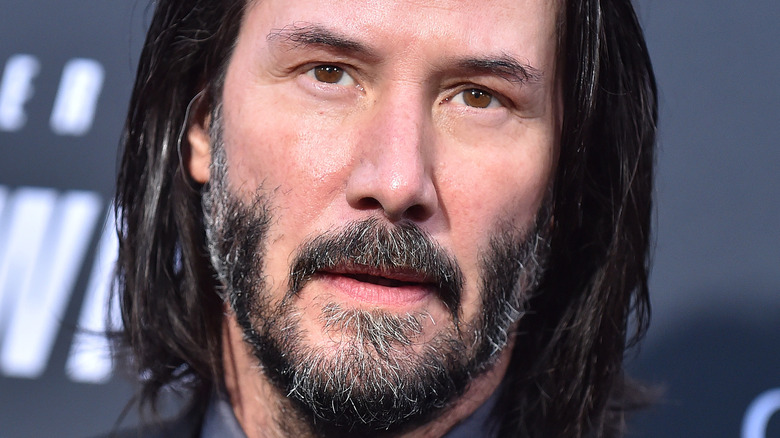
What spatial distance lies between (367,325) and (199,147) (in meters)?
0.57

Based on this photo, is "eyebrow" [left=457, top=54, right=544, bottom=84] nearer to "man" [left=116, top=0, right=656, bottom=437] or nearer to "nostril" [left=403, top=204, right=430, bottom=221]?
"man" [left=116, top=0, right=656, bottom=437]

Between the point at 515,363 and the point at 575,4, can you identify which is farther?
the point at 515,363

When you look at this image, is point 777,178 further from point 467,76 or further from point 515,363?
point 467,76

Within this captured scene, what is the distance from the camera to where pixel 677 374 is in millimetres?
1872

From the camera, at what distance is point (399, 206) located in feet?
3.77

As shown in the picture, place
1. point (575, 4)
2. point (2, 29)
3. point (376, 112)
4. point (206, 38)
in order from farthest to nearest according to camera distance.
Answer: point (2, 29) → point (206, 38) → point (575, 4) → point (376, 112)

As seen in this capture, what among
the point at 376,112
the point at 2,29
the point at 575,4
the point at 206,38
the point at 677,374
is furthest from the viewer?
the point at 2,29

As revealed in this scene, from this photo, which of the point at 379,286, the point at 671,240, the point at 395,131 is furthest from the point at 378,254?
the point at 671,240

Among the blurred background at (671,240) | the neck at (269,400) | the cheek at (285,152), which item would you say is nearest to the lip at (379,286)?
the cheek at (285,152)

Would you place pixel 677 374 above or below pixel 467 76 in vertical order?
below

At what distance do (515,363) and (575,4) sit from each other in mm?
674

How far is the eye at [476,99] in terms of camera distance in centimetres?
129

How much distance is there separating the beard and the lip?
1 centimetres

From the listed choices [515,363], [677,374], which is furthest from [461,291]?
[677,374]
